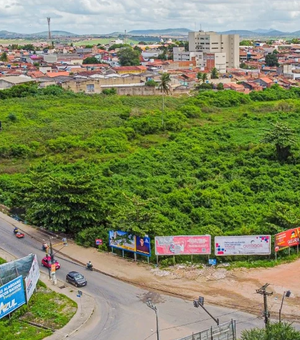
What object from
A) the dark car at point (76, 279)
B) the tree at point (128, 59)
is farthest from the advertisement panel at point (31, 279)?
the tree at point (128, 59)

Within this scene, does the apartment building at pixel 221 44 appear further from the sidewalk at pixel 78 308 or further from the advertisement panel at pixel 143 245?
the sidewalk at pixel 78 308

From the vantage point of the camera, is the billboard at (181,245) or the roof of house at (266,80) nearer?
the billboard at (181,245)

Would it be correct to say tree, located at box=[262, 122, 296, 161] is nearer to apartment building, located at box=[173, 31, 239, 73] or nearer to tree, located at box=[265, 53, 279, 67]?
apartment building, located at box=[173, 31, 239, 73]

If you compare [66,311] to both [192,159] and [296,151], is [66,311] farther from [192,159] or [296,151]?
[296,151]

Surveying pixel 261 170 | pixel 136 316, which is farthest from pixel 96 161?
pixel 136 316

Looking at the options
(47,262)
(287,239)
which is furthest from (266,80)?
(47,262)
